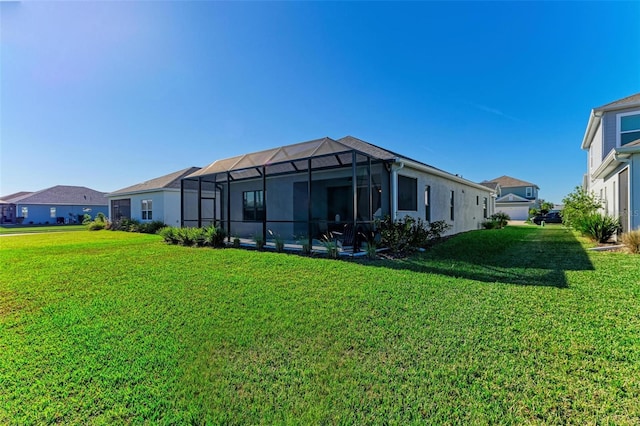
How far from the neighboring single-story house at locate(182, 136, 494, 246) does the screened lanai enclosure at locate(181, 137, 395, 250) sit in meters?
0.03

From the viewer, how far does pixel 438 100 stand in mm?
14398

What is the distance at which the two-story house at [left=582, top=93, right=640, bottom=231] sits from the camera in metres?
9.24

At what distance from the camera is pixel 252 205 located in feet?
49.2

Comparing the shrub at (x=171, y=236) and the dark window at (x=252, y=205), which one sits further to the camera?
the dark window at (x=252, y=205)

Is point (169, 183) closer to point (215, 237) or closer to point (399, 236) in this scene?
point (215, 237)

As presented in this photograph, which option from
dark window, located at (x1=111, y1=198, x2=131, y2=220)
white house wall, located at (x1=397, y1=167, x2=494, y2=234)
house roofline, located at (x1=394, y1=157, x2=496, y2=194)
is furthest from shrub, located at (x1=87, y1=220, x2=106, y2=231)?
house roofline, located at (x1=394, y1=157, x2=496, y2=194)

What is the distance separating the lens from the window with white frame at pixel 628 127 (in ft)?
A: 41.8

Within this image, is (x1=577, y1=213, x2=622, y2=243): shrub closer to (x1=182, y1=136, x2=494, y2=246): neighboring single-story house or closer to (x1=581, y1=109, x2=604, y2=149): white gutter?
(x1=182, y1=136, x2=494, y2=246): neighboring single-story house

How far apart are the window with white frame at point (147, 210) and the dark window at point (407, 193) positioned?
60.5ft

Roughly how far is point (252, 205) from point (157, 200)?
967 centimetres

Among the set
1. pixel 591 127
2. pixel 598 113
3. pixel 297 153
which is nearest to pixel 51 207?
pixel 297 153

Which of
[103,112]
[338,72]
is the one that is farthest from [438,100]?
[103,112]

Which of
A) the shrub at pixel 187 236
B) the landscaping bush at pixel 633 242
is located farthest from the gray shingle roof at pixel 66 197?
the landscaping bush at pixel 633 242

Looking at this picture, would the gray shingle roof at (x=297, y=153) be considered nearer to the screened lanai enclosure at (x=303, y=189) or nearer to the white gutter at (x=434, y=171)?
the screened lanai enclosure at (x=303, y=189)
